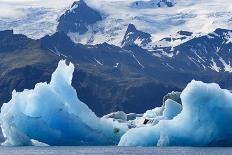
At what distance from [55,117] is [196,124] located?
63.7 ft

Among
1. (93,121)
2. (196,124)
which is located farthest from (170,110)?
(196,124)

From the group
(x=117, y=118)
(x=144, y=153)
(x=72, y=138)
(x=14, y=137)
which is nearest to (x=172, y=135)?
(x=144, y=153)

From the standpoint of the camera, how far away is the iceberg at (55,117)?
95250 millimetres

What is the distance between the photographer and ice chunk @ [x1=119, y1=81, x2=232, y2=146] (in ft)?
284

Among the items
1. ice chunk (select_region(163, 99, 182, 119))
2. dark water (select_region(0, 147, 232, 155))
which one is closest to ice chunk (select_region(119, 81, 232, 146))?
dark water (select_region(0, 147, 232, 155))

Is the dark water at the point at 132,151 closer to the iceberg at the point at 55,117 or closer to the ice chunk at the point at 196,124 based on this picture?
the ice chunk at the point at 196,124

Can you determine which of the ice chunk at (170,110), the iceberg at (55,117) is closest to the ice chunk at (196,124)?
→ the iceberg at (55,117)

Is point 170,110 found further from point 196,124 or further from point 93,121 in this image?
point 196,124

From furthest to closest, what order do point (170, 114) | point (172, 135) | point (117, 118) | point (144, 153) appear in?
point (117, 118) → point (170, 114) → point (172, 135) → point (144, 153)

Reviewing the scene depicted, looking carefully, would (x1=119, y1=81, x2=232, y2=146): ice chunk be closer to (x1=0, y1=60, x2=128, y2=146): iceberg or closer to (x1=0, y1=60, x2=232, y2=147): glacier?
(x1=0, y1=60, x2=232, y2=147): glacier

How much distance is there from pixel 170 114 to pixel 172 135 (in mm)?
15516

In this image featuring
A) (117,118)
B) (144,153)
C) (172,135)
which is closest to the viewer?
(144,153)

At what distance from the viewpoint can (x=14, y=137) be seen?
97.7 meters

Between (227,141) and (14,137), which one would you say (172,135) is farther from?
(14,137)
